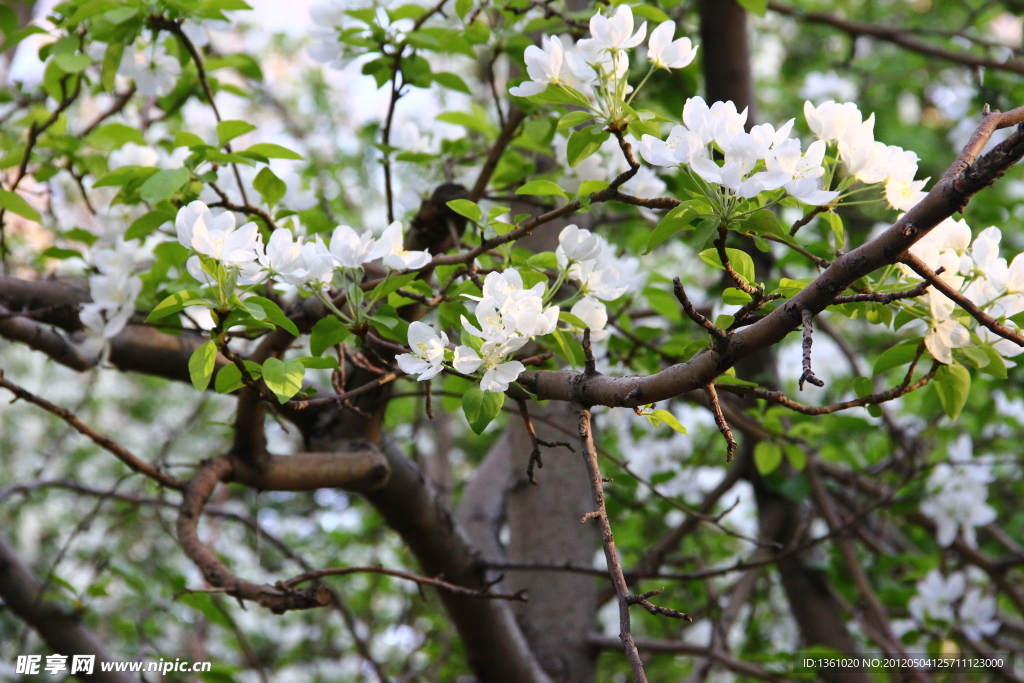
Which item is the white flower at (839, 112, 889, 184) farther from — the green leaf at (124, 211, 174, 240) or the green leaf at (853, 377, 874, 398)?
the green leaf at (124, 211, 174, 240)

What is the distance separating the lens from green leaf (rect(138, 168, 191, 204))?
117cm

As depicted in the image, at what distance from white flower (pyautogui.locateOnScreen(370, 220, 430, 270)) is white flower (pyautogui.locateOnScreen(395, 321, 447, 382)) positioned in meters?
0.14

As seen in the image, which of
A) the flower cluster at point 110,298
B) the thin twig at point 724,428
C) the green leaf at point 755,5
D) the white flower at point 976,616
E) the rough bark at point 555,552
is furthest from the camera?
the white flower at point 976,616

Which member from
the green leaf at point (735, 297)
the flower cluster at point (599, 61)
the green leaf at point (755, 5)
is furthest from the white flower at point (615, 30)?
the green leaf at point (755, 5)

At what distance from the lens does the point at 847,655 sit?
2.47m

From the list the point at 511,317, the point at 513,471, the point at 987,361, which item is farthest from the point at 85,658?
the point at 987,361

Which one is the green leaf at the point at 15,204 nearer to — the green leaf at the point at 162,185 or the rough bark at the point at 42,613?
the green leaf at the point at 162,185

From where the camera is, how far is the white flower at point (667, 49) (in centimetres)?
112

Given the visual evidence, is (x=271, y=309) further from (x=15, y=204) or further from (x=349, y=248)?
(x=15, y=204)

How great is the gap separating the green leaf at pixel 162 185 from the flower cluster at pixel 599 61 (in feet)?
1.75

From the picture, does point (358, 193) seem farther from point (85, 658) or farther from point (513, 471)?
point (85, 658)

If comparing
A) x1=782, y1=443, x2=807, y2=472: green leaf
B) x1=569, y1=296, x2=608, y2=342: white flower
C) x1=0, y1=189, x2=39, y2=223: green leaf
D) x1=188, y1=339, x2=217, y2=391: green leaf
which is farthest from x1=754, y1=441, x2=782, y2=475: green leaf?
x1=0, y1=189, x2=39, y2=223: green leaf

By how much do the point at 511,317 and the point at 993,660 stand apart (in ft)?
7.24

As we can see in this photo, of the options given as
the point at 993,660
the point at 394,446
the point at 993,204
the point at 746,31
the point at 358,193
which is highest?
the point at 358,193
